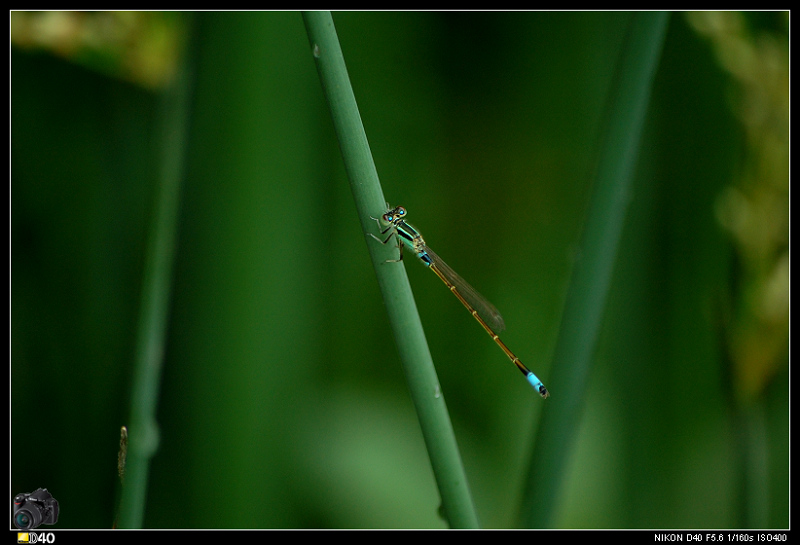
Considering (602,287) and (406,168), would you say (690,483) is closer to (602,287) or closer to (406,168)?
(602,287)

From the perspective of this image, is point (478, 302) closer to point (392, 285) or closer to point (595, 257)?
point (595, 257)

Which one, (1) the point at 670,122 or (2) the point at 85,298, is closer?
(2) the point at 85,298

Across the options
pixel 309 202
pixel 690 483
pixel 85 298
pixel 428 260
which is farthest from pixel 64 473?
pixel 690 483

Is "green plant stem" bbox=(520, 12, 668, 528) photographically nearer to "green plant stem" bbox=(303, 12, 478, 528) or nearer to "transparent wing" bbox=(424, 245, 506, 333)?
"green plant stem" bbox=(303, 12, 478, 528)

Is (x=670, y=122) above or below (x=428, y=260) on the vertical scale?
above

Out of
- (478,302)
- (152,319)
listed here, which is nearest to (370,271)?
(478,302)
